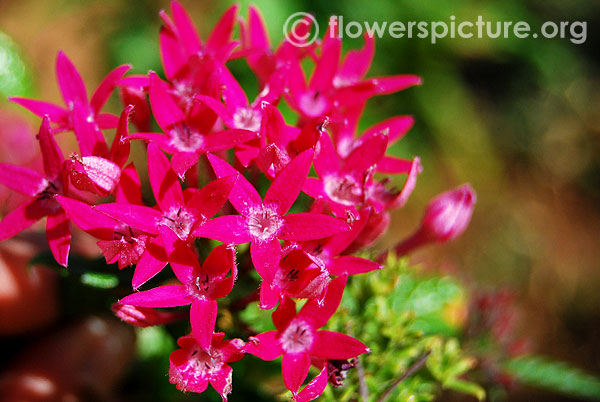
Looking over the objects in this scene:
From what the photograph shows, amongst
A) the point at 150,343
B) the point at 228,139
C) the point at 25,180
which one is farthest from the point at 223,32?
the point at 150,343

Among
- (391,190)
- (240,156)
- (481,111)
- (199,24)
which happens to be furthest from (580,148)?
(240,156)

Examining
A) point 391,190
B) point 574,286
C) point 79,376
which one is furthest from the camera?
point 574,286

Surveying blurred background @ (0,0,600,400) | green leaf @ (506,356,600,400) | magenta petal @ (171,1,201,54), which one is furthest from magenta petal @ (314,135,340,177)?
blurred background @ (0,0,600,400)

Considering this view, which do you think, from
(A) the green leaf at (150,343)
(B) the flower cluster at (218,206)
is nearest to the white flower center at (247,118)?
(B) the flower cluster at (218,206)

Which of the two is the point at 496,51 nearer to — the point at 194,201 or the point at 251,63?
the point at 251,63

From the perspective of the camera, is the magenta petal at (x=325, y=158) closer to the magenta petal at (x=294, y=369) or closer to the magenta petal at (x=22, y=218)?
the magenta petal at (x=294, y=369)

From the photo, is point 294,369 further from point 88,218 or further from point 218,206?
point 88,218
